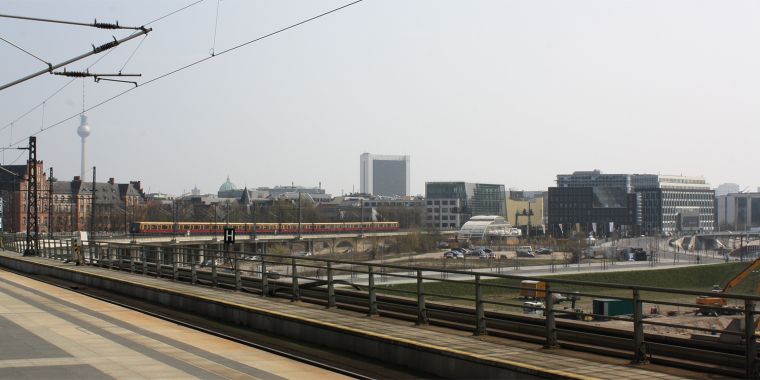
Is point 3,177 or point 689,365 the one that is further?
point 3,177

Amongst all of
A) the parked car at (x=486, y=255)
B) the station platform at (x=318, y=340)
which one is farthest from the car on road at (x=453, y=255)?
the station platform at (x=318, y=340)

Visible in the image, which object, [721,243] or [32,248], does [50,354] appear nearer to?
[32,248]

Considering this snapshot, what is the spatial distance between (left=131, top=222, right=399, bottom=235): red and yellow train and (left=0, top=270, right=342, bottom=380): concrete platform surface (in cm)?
7956

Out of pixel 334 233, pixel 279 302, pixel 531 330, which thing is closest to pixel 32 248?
pixel 279 302

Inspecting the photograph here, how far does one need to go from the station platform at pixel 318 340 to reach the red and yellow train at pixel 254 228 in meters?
78.5

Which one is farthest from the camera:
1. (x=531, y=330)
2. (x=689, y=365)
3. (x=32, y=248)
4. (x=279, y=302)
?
(x=32, y=248)

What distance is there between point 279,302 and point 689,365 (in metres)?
12.2

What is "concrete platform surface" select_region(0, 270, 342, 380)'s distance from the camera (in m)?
13.2

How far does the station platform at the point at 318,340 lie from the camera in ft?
37.9

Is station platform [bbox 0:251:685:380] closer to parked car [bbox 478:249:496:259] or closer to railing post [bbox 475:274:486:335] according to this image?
railing post [bbox 475:274:486:335]

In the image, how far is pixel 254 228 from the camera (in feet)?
379

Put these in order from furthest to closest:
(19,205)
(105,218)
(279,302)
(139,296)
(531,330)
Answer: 1. (105,218)
2. (19,205)
3. (139,296)
4. (279,302)
5. (531,330)

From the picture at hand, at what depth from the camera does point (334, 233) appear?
148750mm

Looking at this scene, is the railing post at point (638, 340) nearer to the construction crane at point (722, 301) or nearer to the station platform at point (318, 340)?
the station platform at point (318, 340)
